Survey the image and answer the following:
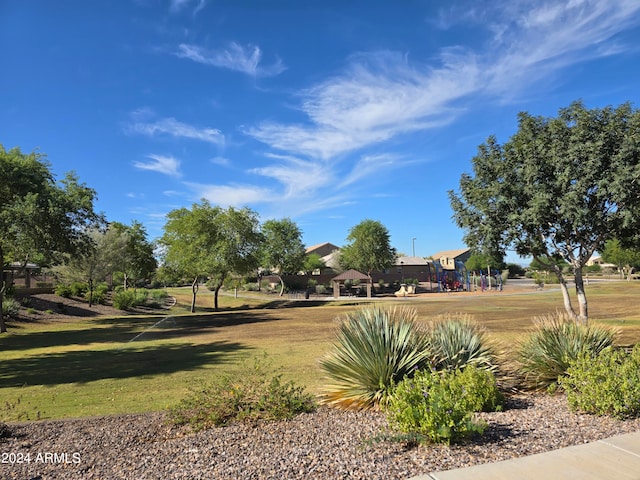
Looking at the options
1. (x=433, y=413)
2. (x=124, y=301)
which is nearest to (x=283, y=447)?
(x=433, y=413)

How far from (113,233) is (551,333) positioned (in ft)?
116

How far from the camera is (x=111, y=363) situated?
12.9 meters

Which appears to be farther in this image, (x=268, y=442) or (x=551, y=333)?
(x=551, y=333)

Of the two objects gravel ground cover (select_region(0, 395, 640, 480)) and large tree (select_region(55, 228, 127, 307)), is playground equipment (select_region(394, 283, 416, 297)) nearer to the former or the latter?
large tree (select_region(55, 228, 127, 307))

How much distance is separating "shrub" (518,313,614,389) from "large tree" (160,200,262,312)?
31105mm

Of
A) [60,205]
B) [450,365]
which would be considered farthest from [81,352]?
[450,365]

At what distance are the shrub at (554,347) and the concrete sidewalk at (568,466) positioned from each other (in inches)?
112

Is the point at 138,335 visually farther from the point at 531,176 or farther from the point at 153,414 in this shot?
the point at 531,176

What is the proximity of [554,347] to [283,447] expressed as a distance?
5.11 meters

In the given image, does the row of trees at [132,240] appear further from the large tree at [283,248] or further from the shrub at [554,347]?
the shrub at [554,347]

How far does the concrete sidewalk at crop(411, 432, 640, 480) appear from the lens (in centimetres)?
353

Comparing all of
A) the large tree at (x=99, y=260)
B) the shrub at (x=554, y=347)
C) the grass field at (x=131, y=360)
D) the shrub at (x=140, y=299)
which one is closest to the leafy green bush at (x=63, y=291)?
the large tree at (x=99, y=260)

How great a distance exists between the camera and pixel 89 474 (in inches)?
172

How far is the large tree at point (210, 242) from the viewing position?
1451 inches
